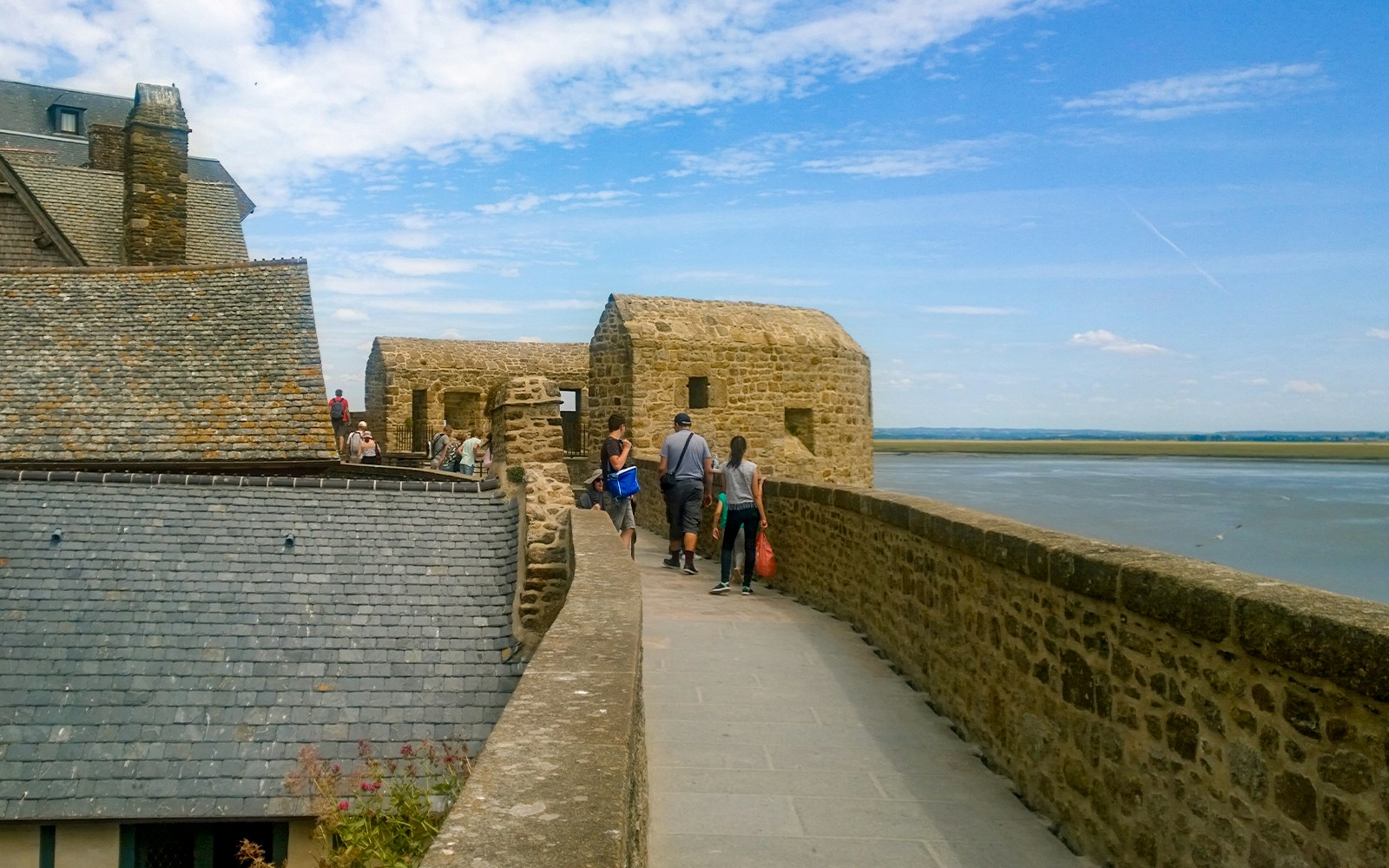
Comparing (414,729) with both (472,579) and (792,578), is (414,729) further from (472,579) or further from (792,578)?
(792,578)

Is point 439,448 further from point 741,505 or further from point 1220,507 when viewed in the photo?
point 1220,507

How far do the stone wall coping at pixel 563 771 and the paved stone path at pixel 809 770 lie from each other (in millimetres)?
530

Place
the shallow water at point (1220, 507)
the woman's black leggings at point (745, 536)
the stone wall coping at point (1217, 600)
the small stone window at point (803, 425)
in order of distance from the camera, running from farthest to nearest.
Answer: the shallow water at point (1220, 507)
the small stone window at point (803, 425)
the woman's black leggings at point (745, 536)
the stone wall coping at point (1217, 600)

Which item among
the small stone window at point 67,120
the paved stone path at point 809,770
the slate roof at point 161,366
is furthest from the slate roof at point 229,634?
the small stone window at point 67,120

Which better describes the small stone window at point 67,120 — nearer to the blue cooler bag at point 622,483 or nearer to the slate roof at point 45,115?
the slate roof at point 45,115

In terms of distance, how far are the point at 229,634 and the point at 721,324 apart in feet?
34.1

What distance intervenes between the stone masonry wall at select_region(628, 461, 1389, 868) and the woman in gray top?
3.90m

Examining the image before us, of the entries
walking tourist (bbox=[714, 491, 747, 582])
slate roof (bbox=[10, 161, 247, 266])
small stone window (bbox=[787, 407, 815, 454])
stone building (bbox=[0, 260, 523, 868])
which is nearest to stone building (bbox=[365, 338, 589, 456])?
slate roof (bbox=[10, 161, 247, 266])

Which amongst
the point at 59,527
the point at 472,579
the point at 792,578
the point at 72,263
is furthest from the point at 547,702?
the point at 72,263

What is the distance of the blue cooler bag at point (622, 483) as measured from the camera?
37.1ft

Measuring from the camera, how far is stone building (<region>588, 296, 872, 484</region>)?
18.7 metres

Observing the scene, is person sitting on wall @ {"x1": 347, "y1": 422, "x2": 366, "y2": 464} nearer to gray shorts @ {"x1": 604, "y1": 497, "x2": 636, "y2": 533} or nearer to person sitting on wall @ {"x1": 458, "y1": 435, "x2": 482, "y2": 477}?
person sitting on wall @ {"x1": 458, "y1": 435, "x2": 482, "y2": 477}

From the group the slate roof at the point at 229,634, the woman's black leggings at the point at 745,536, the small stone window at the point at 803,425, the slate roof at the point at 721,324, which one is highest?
the slate roof at the point at 721,324

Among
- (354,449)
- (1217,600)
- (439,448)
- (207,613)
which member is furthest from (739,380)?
(1217,600)
